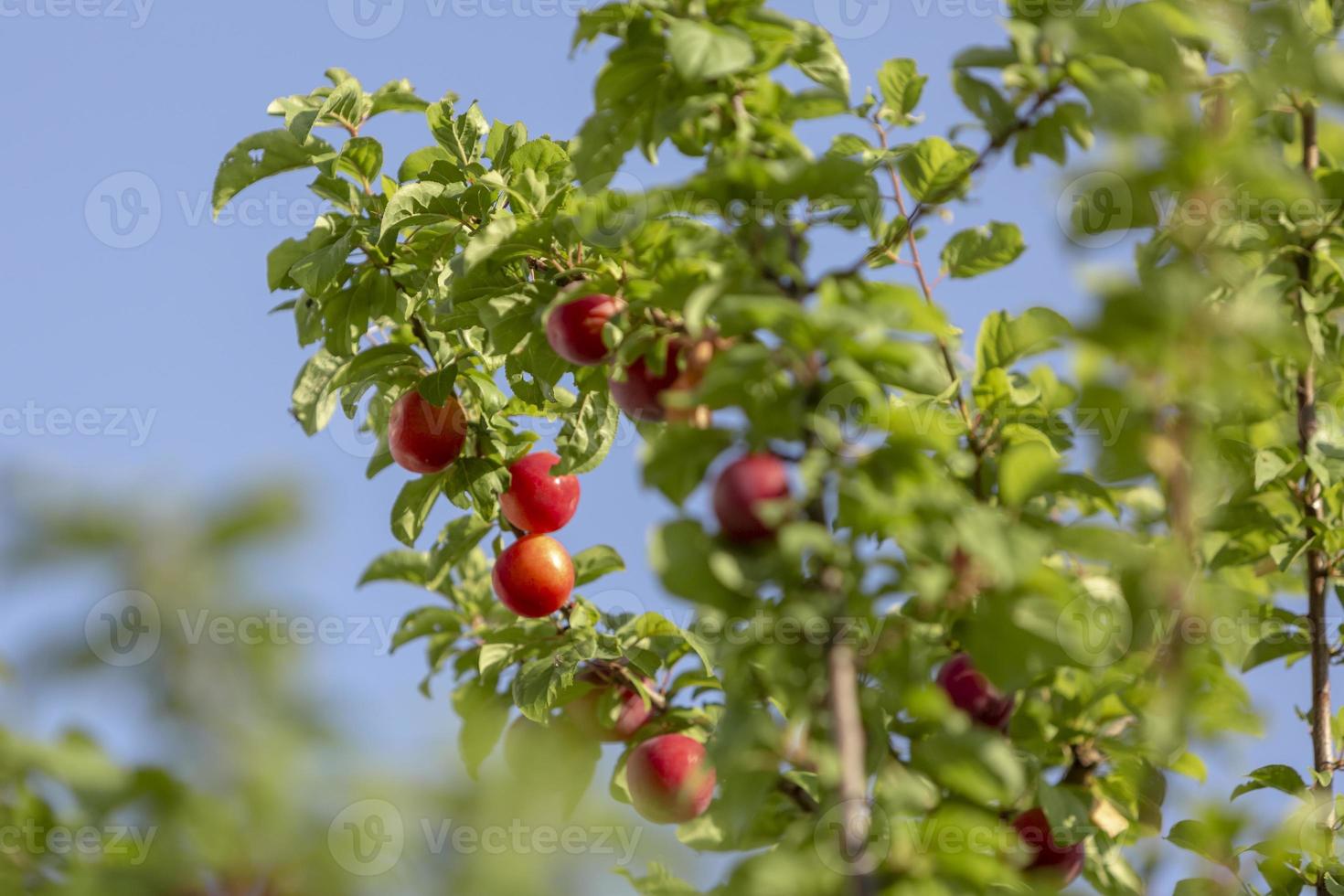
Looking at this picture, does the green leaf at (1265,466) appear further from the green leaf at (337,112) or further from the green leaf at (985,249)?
the green leaf at (337,112)

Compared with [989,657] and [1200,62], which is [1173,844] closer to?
[989,657]

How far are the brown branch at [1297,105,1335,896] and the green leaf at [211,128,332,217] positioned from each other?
2.26 meters

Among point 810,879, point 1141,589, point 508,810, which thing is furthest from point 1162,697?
point 508,810

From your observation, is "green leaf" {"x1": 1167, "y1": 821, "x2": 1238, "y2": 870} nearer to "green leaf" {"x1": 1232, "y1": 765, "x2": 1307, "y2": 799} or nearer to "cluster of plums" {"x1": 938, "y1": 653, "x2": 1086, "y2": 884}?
"cluster of plums" {"x1": 938, "y1": 653, "x2": 1086, "y2": 884}

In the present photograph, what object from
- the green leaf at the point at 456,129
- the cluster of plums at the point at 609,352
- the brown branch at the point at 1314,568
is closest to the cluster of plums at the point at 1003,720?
the cluster of plums at the point at 609,352

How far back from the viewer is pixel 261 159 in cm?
313

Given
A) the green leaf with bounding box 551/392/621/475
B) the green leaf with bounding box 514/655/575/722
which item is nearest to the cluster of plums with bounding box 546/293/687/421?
the green leaf with bounding box 551/392/621/475

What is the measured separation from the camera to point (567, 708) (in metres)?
3.20

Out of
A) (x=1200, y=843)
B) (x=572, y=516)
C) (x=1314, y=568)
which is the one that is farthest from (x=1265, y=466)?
(x=572, y=516)

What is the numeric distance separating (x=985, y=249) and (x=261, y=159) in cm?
174

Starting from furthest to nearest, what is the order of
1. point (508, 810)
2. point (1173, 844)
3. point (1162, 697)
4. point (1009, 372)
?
point (1009, 372), point (1173, 844), point (1162, 697), point (508, 810)

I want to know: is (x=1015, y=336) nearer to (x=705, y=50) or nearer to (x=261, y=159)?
(x=705, y=50)

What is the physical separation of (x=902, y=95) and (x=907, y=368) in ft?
4.61

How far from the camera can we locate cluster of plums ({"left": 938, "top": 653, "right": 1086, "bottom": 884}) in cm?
196
